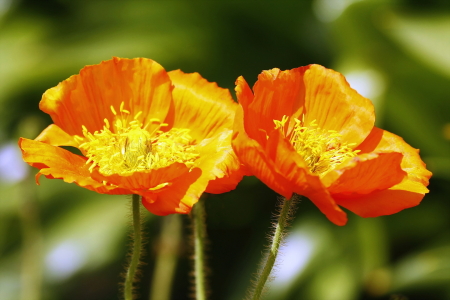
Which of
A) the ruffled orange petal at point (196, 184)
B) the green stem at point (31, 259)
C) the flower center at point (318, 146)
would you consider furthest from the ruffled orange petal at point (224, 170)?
the green stem at point (31, 259)

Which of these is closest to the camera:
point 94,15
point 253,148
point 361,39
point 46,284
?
point 253,148

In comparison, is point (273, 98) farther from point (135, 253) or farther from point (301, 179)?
point (135, 253)

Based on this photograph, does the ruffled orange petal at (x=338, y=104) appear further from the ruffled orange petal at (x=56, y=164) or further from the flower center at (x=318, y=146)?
the ruffled orange petal at (x=56, y=164)

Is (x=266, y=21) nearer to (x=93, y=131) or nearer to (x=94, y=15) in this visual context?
(x=94, y=15)

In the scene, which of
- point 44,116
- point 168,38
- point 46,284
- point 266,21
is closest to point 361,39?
point 266,21

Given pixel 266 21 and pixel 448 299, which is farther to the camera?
pixel 266 21

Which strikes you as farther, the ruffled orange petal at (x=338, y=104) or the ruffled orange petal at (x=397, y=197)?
the ruffled orange petal at (x=338, y=104)

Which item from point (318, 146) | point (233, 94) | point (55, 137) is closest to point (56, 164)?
point (55, 137)
